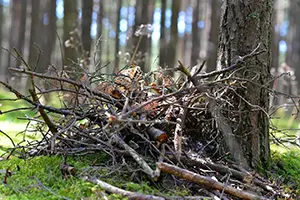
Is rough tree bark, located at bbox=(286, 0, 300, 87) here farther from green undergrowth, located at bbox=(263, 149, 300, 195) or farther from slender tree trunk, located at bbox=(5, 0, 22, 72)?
green undergrowth, located at bbox=(263, 149, 300, 195)

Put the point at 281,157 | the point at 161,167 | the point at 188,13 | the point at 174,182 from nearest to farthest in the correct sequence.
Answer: the point at 161,167 < the point at 174,182 < the point at 281,157 < the point at 188,13

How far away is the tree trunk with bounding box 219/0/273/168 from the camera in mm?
2805

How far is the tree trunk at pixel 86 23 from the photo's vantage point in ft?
26.7

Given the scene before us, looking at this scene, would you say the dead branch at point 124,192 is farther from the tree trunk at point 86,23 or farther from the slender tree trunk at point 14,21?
the slender tree trunk at point 14,21

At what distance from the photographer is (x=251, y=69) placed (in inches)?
110

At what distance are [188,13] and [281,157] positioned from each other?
2700 cm

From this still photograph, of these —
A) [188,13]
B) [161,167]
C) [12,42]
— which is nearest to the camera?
[161,167]

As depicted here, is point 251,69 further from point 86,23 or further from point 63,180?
point 86,23

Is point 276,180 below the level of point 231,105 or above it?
below

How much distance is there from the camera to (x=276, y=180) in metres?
2.67

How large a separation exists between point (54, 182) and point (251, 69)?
63.7 inches

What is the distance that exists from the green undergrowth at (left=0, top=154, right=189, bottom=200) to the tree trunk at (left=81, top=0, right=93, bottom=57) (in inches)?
225

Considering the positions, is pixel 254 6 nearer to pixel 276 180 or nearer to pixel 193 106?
pixel 193 106

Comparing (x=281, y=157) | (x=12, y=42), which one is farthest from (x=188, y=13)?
(x=281, y=157)
